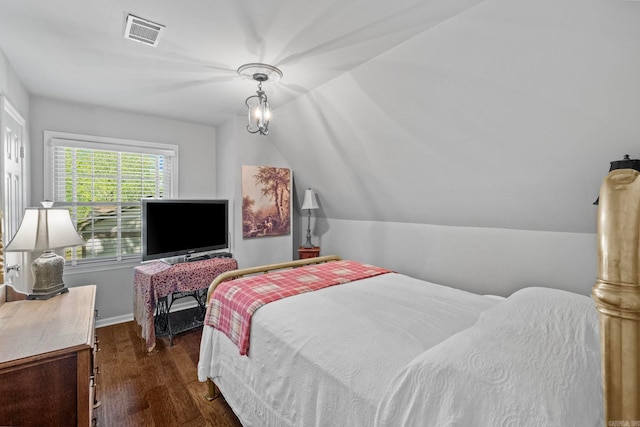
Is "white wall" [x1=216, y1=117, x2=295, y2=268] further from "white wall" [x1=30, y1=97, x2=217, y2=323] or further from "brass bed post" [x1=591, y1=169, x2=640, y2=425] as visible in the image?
"brass bed post" [x1=591, y1=169, x2=640, y2=425]

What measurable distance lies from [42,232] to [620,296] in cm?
250

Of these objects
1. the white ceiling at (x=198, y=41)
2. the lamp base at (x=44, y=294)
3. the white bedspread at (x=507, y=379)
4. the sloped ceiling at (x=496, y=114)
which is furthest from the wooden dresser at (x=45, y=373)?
the sloped ceiling at (x=496, y=114)

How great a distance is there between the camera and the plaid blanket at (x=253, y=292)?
5.95ft

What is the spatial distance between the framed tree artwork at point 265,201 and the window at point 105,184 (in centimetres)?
98

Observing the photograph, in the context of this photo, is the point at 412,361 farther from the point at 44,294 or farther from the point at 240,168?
the point at 240,168

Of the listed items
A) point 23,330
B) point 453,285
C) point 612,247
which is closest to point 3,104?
point 23,330

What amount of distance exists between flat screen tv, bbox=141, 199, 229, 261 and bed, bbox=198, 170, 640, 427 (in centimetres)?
144

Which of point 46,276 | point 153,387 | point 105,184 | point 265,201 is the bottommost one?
point 153,387

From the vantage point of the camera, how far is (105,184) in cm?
341

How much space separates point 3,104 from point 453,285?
388cm

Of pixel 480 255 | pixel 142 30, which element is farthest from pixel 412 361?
pixel 142 30

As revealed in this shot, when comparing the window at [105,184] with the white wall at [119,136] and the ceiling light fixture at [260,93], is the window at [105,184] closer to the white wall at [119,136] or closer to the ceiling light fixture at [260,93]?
the white wall at [119,136]

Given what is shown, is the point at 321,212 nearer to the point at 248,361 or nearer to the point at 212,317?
the point at 212,317

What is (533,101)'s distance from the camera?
187 cm
